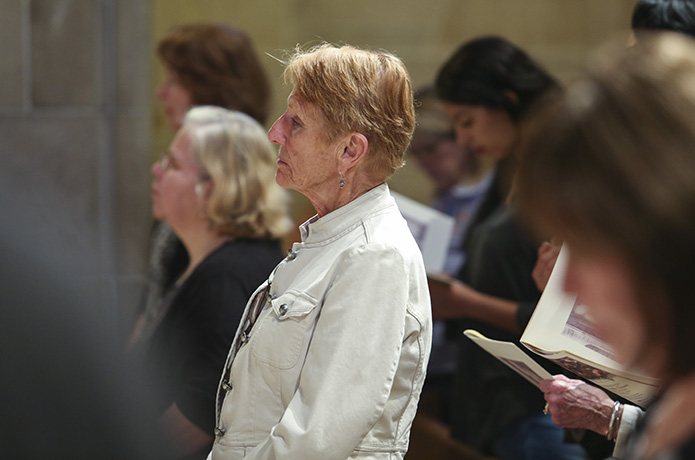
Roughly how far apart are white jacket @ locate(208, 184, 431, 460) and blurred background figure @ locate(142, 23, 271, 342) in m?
2.04

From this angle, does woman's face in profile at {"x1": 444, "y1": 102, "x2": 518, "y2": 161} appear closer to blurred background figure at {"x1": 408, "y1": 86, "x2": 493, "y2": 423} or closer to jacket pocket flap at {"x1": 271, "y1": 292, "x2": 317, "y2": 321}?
blurred background figure at {"x1": 408, "y1": 86, "x2": 493, "y2": 423}

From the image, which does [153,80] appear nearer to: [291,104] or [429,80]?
[429,80]

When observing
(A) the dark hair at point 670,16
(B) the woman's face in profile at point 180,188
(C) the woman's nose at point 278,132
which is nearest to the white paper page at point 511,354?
(C) the woman's nose at point 278,132

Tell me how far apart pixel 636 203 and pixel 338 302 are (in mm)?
802

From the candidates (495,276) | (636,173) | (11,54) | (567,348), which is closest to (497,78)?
(495,276)

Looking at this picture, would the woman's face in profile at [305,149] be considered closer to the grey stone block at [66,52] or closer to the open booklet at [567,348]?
the open booklet at [567,348]

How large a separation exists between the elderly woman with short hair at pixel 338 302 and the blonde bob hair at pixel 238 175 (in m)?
1.06

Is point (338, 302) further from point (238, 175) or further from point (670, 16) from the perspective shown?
point (238, 175)

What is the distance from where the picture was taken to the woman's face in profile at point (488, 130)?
3.17m

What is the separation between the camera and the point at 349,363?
4.98 feet

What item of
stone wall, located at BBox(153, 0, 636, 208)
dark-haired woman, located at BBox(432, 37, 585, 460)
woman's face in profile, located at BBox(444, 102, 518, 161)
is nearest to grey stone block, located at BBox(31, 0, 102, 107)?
stone wall, located at BBox(153, 0, 636, 208)

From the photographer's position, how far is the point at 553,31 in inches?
184

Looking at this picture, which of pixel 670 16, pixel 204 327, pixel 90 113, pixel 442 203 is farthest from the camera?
pixel 90 113

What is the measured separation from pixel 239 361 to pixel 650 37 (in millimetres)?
1056
